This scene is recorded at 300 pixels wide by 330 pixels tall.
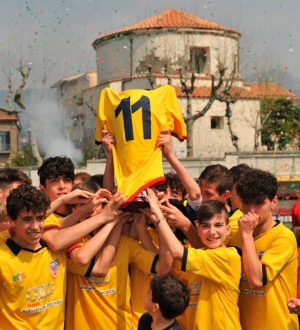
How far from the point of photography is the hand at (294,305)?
17.7 feet

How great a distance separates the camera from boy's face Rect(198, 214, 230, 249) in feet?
18.2

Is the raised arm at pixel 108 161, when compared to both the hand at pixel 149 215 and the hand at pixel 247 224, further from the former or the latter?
the hand at pixel 247 224

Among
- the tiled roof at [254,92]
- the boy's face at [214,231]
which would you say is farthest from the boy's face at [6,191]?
the tiled roof at [254,92]

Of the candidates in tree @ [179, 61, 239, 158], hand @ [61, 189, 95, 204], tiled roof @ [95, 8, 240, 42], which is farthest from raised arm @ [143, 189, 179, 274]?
tiled roof @ [95, 8, 240, 42]

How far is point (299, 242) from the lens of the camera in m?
7.86

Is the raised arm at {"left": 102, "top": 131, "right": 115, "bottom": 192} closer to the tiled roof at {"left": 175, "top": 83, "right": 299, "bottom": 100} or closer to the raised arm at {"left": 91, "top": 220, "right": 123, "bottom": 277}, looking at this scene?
the raised arm at {"left": 91, "top": 220, "right": 123, "bottom": 277}

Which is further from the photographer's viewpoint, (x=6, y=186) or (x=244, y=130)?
(x=244, y=130)

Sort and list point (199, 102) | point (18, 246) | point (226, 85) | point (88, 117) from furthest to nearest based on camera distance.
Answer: point (88, 117) → point (199, 102) → point (226, 85) → point (18, 246)

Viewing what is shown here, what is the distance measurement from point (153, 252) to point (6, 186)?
6.47 ft

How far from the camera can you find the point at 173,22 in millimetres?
53375

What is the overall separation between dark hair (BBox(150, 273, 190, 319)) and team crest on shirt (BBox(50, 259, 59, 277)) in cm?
70

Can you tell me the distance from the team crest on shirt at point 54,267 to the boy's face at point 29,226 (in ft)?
0.74

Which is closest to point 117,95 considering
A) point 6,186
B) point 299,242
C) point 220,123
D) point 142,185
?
point 142,185

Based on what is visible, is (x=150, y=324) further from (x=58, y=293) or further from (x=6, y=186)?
(x=6, y=186)
